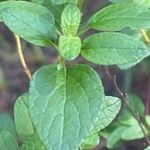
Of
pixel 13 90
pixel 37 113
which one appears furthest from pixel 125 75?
pixel 37 113

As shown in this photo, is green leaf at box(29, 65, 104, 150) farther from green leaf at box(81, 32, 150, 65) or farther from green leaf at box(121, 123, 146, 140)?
green leaf at box(121, 123, 146, 140)

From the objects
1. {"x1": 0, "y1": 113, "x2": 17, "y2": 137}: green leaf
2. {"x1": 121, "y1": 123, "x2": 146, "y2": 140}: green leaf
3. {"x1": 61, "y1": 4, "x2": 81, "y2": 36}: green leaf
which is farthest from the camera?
{"x1": 121, "y1": 123, "x2": 146, "y2": 140}: green leaf

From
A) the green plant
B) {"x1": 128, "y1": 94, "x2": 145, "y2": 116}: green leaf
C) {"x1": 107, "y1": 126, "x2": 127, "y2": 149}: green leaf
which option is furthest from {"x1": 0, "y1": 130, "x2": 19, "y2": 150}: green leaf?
{"x1": 128, "y1": 94, "x2": 145, "y2": 116}: green leaf

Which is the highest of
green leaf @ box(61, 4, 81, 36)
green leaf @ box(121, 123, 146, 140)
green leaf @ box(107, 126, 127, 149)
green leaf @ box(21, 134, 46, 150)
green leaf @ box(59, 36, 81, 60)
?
green leaf @ box(61, 4, 81, 36)

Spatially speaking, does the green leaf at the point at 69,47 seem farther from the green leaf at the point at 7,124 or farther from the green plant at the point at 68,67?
the green leaf at the point at 7,124

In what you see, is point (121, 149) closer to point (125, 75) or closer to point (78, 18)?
point (125, 75)

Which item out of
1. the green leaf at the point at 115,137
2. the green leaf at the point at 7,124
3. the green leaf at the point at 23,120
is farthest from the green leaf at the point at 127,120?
the green leaf at the point at 23,120
